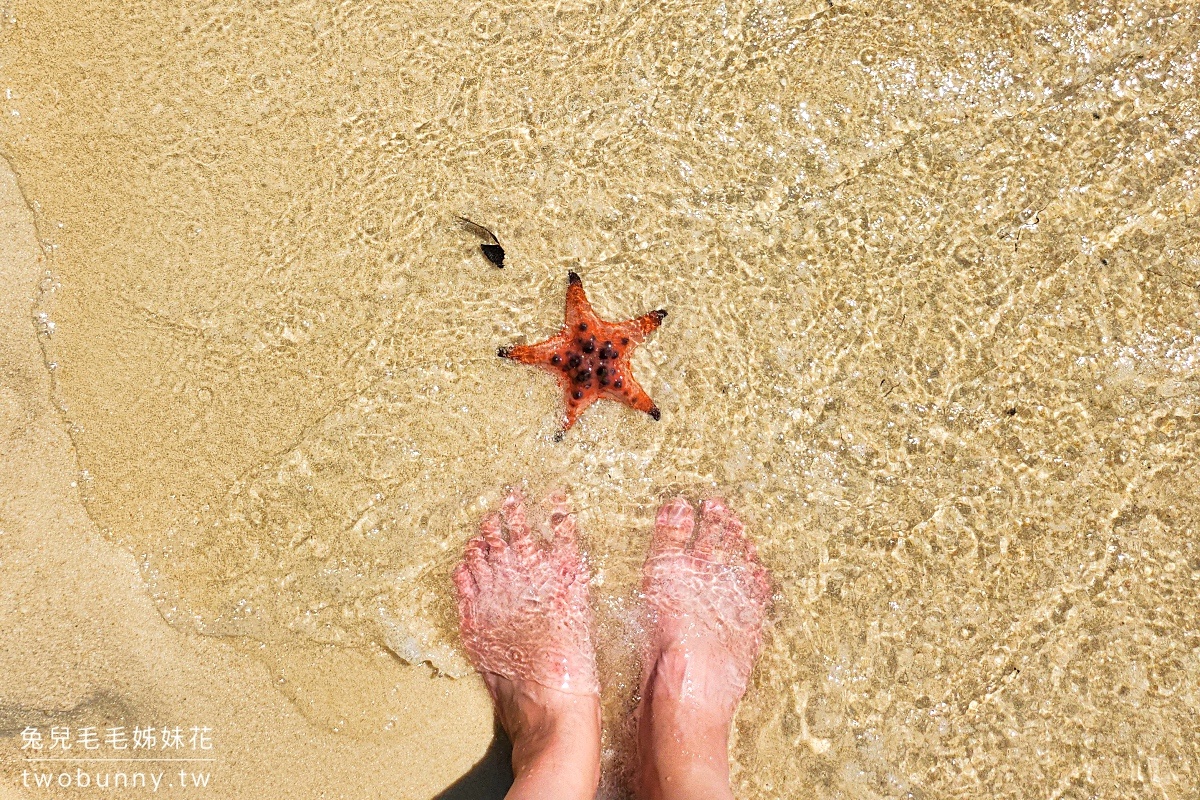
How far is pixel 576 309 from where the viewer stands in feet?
10.4

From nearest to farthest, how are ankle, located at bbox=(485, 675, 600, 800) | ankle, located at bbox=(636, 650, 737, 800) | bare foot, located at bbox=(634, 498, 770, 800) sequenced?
ankle, located at bbox=(485, 675, 600, 800)
ankle, located at bbox=(636, 650, 737, 800)
bare foot, located at bbox=(634, 498, 770, 800)

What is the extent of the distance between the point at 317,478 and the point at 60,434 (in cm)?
103

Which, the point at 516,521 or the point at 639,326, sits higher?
the point at 639,326

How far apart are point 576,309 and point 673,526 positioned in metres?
1.01

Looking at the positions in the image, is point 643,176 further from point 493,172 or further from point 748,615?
point 748,615

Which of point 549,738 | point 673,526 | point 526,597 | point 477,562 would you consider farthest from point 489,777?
point 673,526

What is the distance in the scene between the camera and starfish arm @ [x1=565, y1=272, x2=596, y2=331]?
124 inches

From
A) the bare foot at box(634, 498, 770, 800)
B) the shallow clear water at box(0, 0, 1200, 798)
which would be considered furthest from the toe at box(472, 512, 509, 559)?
the bare foot at box(634, 498, 770, 800)

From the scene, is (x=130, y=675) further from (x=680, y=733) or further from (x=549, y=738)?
(x=680, y=733)

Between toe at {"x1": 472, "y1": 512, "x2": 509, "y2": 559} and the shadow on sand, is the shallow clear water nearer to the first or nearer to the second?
toe at {"x1": 472, "y1": 512, "x2": 509, "y2": 559}

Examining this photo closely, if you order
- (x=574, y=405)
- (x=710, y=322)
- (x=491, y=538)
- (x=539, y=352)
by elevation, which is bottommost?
(x=491, y=538)

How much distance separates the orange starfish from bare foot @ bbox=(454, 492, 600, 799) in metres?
0.52

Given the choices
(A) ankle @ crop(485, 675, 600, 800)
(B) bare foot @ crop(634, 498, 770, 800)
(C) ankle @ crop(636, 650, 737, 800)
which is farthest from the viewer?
(B) bare foot @ crop(634, 498, 770, 800)

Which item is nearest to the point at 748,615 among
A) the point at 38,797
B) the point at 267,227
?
the point at 267,227
